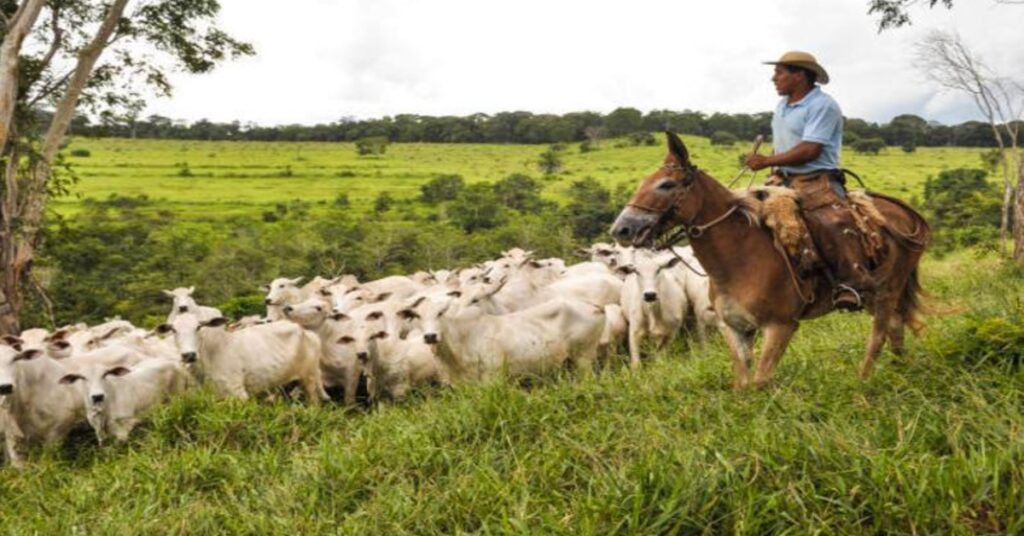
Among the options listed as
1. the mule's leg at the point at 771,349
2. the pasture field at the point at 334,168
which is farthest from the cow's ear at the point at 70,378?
the pasture field at the point at 334,168

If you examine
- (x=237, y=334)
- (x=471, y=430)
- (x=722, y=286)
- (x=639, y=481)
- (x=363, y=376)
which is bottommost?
(x=363, y=376)

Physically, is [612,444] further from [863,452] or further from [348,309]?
[348,309]

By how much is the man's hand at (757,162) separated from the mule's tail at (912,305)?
1.45 m

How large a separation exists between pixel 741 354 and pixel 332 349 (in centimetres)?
633

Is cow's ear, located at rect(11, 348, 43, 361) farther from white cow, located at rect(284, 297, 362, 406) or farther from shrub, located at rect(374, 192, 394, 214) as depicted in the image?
shrub, located at rect(374, 192, 394, 214)

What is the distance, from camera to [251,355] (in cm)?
953

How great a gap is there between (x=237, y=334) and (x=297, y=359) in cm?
75

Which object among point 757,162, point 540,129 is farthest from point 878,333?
point 540,129

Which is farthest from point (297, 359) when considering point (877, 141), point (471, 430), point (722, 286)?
point (877, 141)

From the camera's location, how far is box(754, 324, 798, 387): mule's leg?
5121 mm

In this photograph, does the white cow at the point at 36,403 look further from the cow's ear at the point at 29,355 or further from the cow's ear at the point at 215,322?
the cow's ear at the point at 215,322

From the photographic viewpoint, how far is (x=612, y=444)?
4477 millimetres

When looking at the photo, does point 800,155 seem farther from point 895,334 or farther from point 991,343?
point 991,343

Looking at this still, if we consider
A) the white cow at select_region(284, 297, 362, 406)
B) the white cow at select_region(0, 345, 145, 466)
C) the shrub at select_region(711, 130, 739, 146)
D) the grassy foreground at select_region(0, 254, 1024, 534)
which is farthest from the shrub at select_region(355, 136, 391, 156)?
the grassy foreground at select_region(0, 254, 1024, 534)
